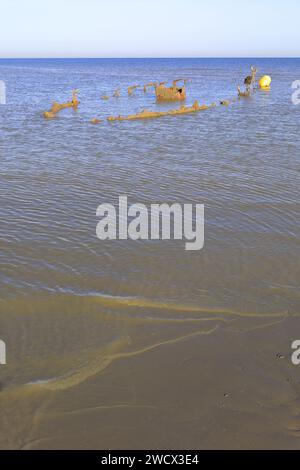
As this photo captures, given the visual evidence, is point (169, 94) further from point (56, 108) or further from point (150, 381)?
point (150, 381)

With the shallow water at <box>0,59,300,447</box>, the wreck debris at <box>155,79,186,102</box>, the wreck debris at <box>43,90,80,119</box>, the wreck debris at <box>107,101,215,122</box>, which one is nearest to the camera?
the shallow water at <box>0,59,300,447</box>

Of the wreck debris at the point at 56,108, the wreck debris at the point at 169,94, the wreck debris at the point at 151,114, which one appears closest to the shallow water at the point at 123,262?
the wreck debris at the point at 151,114

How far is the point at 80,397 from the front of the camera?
5988mm

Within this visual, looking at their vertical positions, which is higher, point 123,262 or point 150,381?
point 123,262

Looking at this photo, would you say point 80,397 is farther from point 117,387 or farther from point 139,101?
point 139,101

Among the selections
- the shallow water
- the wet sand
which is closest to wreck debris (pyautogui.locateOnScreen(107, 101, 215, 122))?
the shallow water

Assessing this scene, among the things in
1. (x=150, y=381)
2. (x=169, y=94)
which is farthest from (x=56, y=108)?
(x=150, y=381)

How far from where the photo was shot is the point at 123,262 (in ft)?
31.2

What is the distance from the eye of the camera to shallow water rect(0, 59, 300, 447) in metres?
6.85

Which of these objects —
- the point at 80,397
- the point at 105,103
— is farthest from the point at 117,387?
the point at 105,103

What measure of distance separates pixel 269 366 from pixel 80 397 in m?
2.80

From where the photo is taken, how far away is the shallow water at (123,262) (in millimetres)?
6848

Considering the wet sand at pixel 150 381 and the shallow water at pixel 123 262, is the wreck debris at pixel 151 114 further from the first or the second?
the wet sand at pixel 150 381

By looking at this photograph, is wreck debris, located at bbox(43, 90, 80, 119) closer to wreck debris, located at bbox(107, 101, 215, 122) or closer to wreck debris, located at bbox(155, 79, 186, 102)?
wreck debris, located at bbox(107, 101, 215, 122)
